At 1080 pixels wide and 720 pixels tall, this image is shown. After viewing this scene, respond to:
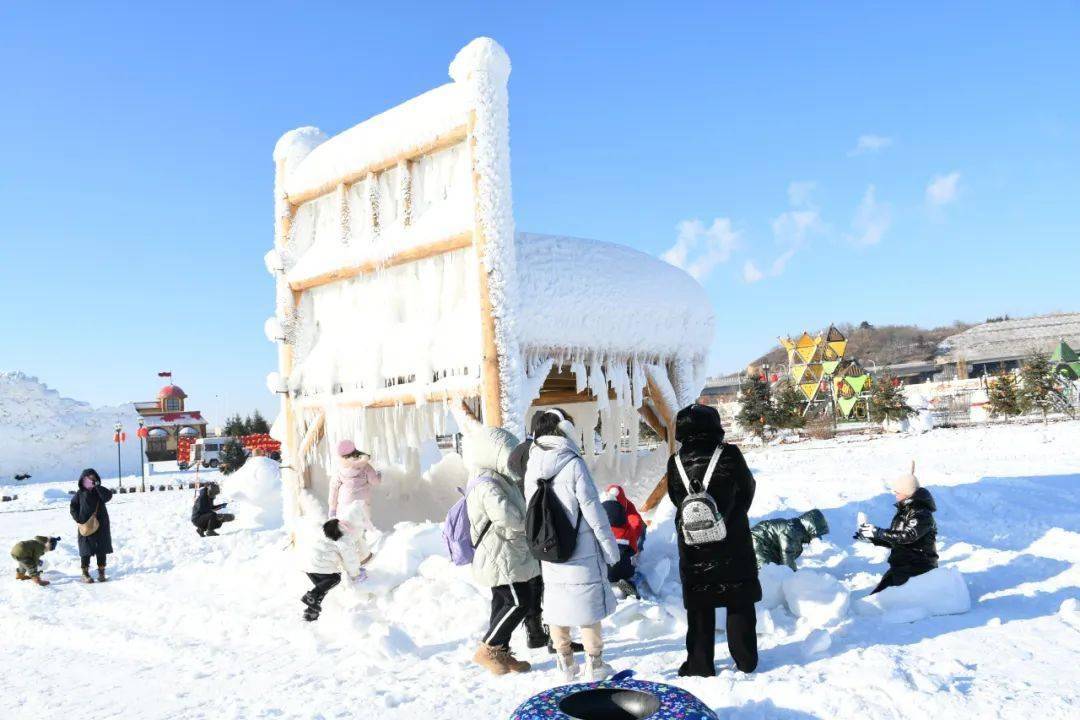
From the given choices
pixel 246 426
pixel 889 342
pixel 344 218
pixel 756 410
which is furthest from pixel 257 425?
pixel 889 342

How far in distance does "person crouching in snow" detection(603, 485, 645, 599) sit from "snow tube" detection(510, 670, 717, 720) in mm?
2491

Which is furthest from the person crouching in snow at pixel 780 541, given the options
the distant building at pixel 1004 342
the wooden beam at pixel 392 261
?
the distant building at pixel 1004 342

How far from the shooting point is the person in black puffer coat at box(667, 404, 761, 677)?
4.09 m

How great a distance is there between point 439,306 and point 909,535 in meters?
4.62

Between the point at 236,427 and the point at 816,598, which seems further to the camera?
the point at 236,427

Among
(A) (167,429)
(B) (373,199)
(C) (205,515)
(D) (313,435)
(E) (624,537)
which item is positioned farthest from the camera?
(A) (167,429)

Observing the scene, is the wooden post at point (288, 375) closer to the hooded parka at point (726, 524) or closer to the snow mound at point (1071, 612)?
the hooded parka at point (726, 524)

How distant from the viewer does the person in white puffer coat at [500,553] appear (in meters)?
4.43

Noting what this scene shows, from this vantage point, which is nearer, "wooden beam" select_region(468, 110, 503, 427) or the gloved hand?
the gloved hand

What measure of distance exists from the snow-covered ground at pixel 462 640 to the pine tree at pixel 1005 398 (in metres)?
20.6

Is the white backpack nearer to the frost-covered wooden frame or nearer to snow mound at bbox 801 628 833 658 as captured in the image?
snow mound at bbox 801 628 833 658

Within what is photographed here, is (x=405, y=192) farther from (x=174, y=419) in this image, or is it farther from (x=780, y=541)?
(x=174, y=419)

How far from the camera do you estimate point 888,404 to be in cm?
2800

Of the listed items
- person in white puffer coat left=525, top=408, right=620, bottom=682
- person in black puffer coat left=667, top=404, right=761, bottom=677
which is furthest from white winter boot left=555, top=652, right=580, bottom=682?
person in black puffer coat left=667, top=404, right=761, bottom=677
